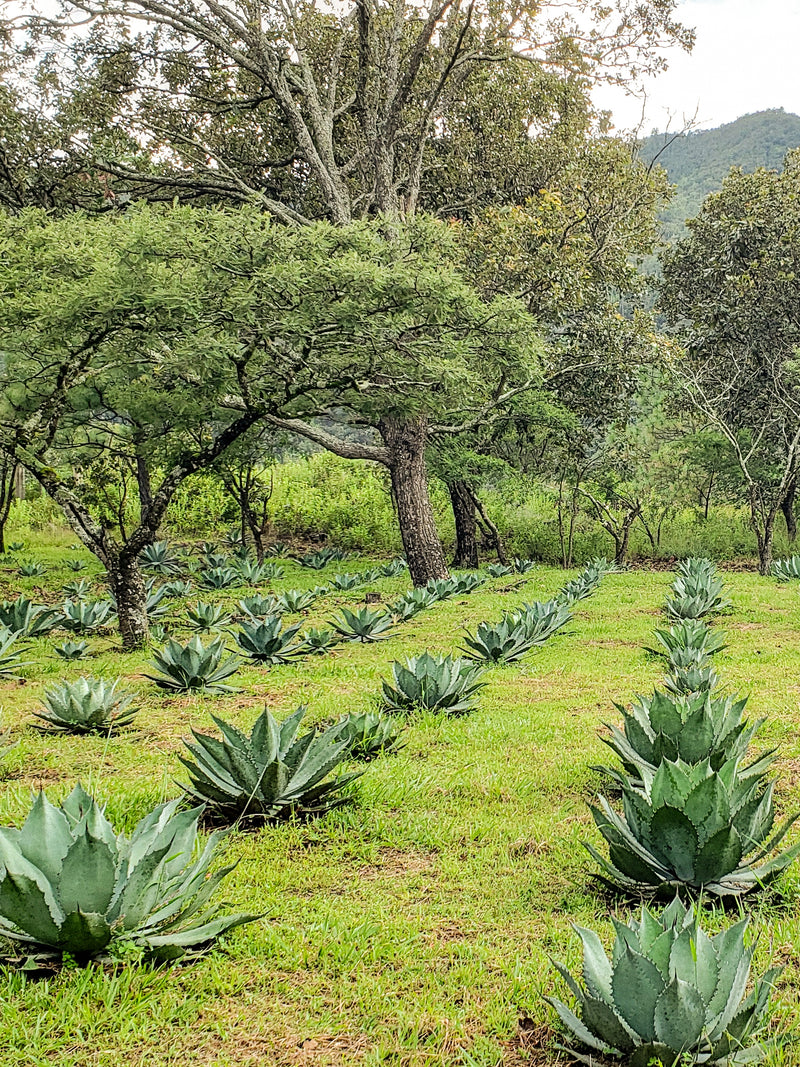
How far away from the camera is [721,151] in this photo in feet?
118

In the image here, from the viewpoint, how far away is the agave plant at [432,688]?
469 cm

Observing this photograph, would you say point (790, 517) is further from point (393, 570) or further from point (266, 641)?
point (266, 641)

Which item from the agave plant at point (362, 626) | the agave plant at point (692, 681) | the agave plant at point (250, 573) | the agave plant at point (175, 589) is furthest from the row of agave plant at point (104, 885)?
the agave plant at point (250, 573)

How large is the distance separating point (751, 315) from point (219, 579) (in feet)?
40.1

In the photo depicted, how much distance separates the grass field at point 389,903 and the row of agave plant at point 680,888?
0.13m

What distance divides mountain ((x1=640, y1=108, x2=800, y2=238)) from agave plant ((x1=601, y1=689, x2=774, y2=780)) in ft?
98.3

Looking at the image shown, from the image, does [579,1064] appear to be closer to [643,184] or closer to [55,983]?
[55,983]

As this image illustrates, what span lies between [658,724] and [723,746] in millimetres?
249

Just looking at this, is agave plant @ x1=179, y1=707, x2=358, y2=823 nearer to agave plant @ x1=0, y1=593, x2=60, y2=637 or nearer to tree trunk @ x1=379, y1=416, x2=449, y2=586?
agave plant @ x1=0, y1=593, x2=60, y2=637

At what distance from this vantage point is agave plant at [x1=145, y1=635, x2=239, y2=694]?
5.41m

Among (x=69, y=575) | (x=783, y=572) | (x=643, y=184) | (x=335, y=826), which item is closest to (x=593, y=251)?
(x=643, y=184)

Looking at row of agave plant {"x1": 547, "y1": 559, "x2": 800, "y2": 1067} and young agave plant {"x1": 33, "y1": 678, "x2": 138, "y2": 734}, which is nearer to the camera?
row of agave plant {"x1": 547, "y1": 559, "x2": 800, "y2": 1067}

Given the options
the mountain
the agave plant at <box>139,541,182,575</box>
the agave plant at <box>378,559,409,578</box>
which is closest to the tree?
the agave plant at <box>378,559,409,578</box>

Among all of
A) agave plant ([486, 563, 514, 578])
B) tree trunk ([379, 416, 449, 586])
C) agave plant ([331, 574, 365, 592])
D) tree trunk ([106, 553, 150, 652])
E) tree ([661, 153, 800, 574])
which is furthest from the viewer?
tree ([661, 153, 800, 574])
